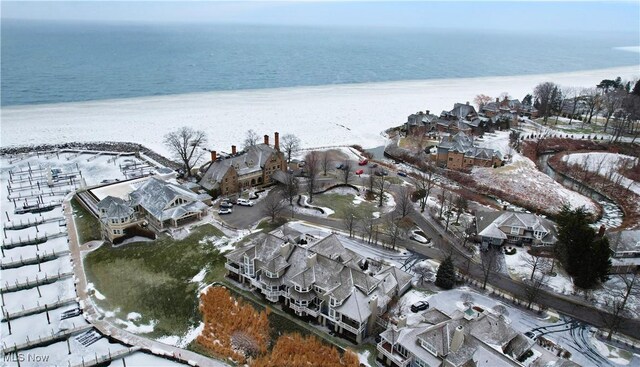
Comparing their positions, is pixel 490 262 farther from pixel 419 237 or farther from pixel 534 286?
pixel 419 237

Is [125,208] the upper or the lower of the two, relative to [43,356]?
upper

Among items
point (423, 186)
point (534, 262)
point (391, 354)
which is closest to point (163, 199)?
point (391, 354)

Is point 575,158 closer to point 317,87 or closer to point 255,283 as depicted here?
point 255,283

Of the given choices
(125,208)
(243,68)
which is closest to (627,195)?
(125,208)

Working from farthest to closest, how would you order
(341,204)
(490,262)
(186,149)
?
(186,149), (341,204), (490,262)

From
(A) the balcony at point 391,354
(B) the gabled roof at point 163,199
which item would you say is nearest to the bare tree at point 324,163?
(B) the gabled roof at point 163,199

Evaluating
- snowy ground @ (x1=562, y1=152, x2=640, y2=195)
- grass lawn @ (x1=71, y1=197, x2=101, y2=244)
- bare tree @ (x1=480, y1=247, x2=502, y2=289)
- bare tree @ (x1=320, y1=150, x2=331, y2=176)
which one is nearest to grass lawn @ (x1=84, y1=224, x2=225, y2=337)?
grass lawn @ (x1=71, y1=197, x2=101, y2=244)

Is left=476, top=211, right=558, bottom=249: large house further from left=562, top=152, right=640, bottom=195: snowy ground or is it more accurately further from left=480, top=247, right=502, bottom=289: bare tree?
left=562, top=152, right=640, bottom=195: snowy ground
